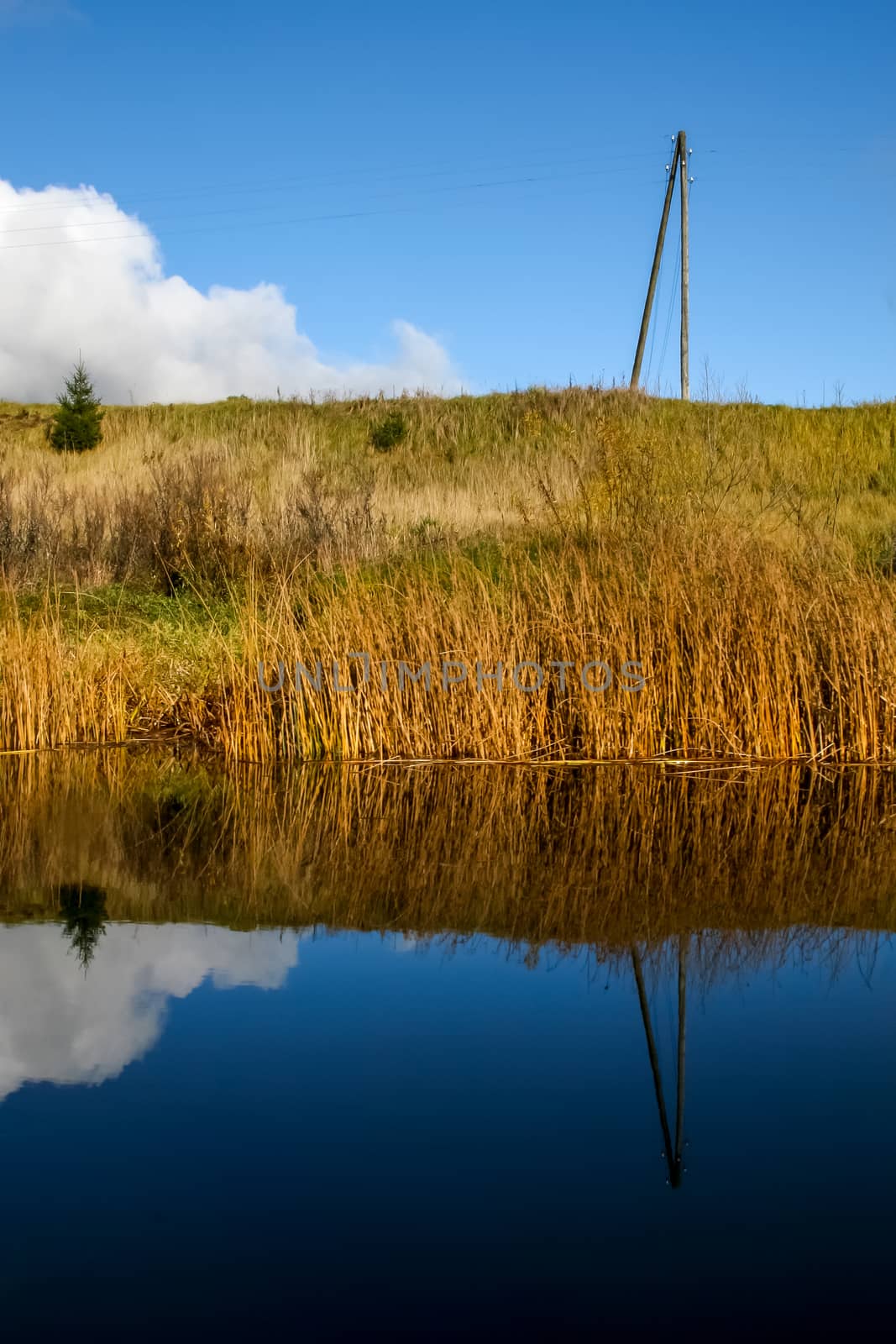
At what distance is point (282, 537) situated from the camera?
11016 mm

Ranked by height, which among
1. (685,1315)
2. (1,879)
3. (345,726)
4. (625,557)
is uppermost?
(625,557)

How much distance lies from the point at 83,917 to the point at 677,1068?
2.24m

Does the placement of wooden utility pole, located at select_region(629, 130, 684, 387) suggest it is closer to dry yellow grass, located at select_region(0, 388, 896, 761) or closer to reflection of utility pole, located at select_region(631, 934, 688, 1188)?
dry yellow grass, located at select_region(0, 388, 896, 761)

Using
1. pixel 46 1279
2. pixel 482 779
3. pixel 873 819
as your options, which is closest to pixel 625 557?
pixel 482 779

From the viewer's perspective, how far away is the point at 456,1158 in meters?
2.36

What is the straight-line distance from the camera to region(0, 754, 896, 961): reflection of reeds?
4129mm

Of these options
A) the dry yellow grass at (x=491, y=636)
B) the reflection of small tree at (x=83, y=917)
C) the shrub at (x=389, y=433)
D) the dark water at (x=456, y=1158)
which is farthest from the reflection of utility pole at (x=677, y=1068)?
the shrub at (x=389, y=433)

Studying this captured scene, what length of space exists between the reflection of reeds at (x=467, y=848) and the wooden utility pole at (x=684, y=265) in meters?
14.9

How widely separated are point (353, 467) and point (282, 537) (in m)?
5.28

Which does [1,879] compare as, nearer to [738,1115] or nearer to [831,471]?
[738,1115]

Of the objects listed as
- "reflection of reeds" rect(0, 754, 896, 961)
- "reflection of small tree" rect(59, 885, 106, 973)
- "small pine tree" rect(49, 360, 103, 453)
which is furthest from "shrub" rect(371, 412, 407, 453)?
"reflection of small tree" rect(59, 885, 106, 973)

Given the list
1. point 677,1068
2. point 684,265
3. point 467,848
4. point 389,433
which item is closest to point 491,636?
point 467,848

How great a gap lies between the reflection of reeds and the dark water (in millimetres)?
525

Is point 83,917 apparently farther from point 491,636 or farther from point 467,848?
point 491,636
